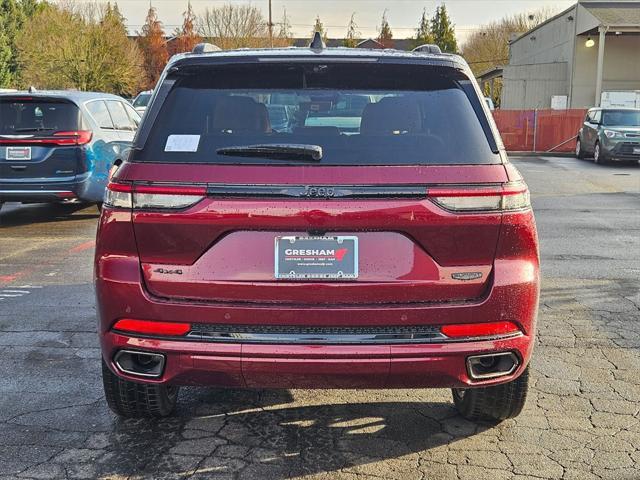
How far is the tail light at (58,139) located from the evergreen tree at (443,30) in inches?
2721

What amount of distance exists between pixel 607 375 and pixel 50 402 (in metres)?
3.24

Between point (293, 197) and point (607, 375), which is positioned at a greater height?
point (293, 197)

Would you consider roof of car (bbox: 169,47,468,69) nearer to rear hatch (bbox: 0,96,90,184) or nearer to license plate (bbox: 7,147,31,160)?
rear hatch (bbox: 0,96,90,184)

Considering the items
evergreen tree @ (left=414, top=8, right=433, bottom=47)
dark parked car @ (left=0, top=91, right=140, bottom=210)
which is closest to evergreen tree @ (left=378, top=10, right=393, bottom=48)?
evergreen tree @ (left=414, top=8, right=433, bottom=47)

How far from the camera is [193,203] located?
2.84 meters

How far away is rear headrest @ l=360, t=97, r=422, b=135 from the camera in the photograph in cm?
310

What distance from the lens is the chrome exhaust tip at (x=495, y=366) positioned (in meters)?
2.98

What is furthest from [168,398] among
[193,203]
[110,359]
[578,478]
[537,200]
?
[537,200]

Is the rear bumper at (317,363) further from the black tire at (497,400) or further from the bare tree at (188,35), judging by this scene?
the bare tree at (188,35)

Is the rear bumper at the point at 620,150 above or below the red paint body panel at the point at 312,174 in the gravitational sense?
below

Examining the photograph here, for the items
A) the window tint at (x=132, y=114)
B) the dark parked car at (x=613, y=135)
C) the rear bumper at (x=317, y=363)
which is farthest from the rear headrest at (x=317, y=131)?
the dark parked car at (x=613, y=135)

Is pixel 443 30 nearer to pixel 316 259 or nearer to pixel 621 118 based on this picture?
pixel 621 118

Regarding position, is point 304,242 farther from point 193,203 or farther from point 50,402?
point 50,402

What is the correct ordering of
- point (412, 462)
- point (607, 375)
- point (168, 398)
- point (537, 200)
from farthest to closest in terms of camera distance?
point (537, 200) → point (607, 375) → point (168, 398) → point (412, 462)
